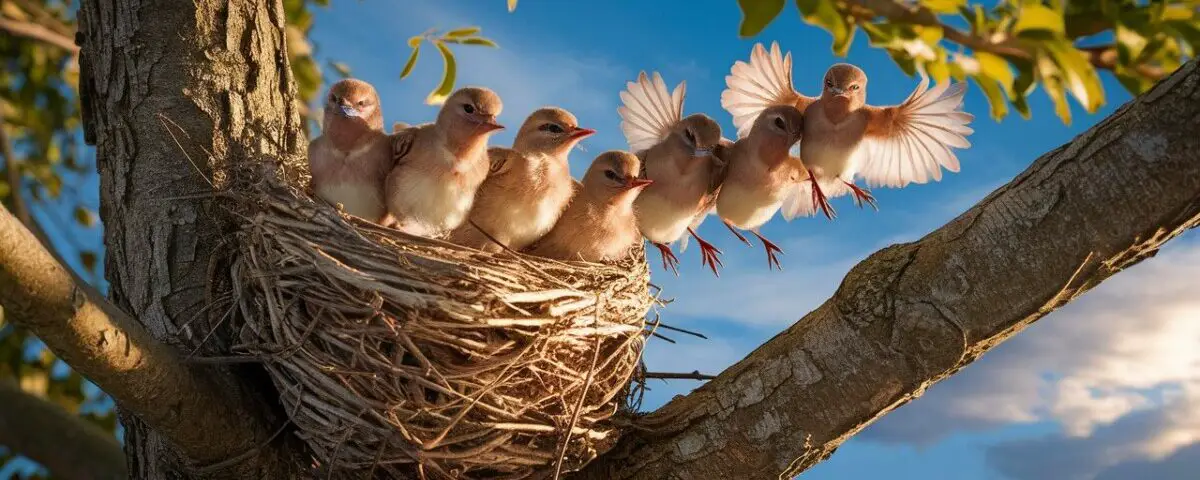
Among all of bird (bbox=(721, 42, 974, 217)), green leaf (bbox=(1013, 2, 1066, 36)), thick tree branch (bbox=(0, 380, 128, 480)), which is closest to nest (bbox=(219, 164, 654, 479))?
bird (bbox=(721, 42, 974, 217))

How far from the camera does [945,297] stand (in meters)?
2.34

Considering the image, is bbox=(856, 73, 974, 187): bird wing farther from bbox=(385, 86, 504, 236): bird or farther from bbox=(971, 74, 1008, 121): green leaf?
bbox=(385, 86, 504, 236): bird

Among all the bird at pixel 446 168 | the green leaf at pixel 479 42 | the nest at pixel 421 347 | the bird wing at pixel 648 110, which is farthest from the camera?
the bird wing at pixel 648 110

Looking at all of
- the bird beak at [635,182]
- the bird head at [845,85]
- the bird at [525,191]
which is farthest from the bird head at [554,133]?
the bird head at [845,85]

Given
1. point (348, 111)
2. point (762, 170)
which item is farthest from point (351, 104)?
point (762, 170)

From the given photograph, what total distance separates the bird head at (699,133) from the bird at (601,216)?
0.62 ft

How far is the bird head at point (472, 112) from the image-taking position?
308 cm

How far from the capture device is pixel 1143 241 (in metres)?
2.20

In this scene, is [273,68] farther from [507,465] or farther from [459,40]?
[507,465]

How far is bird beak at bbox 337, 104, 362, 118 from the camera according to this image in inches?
124

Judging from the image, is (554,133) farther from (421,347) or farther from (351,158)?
(421,347)

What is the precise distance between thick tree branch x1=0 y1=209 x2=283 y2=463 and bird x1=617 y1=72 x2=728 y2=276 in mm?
1448

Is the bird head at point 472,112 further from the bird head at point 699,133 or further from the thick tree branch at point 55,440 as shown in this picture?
the thick tree branch at point 55,440

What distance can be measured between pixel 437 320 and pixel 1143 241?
1692 millimetres
